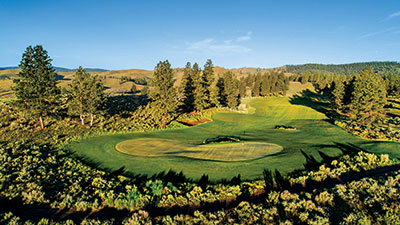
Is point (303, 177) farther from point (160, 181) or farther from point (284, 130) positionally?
point (284, 130)

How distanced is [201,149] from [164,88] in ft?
65.6

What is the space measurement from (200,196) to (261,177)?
6.62 metres

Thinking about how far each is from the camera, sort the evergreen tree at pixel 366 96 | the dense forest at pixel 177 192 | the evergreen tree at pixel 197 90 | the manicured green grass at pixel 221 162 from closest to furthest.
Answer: the dense forest at pixel 177 192
the manicured green grass at pixel 221 162
the evergreen tree at pixel 366 96
the evergreen tree at pixel 197 90

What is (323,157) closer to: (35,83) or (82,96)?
(82,96)

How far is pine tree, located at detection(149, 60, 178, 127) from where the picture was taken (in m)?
42.2

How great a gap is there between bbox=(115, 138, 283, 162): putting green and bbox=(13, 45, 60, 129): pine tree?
17315 millimetres

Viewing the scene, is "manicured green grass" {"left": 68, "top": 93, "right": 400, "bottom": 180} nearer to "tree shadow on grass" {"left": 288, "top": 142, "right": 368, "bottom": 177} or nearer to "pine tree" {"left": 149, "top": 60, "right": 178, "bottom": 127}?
"tree shadow on grass" {"left": 288, "top": 142, "right": 368, "bottom": 177}

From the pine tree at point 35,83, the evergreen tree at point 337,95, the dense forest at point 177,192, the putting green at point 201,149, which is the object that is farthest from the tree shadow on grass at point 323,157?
the pine tree at point 35,83

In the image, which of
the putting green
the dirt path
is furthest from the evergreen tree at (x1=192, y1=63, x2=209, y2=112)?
the dirt path

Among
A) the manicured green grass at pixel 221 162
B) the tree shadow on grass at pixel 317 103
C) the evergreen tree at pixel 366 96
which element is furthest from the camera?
the tree shadow on grass at pixel 317 103

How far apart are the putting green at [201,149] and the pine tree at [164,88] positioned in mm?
12354

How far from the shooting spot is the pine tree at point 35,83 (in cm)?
3269

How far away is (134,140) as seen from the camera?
31438 millimetres

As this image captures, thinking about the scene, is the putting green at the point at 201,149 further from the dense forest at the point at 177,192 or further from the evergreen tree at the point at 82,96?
the evergreen tree at the point at 82,96
